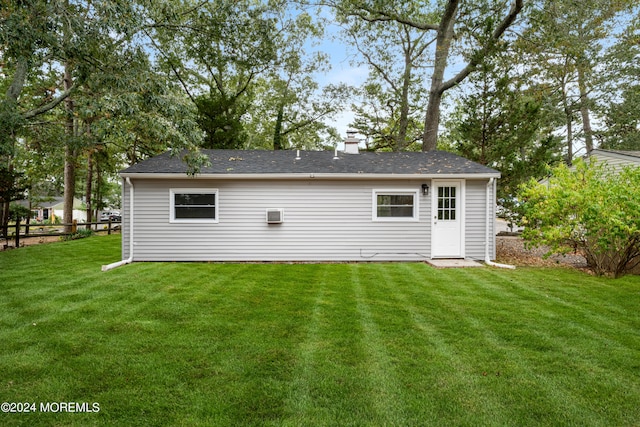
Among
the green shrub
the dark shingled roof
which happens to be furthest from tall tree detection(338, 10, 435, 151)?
the green shrub

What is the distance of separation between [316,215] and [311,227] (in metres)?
0.33

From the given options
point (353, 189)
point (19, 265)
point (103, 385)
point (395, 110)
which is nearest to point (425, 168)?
point (353, 189)

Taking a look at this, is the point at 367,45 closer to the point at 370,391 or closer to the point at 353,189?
the point at 353,189

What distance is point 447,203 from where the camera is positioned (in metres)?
8.45

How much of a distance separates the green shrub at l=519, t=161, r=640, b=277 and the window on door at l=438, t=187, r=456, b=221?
59.7 inches

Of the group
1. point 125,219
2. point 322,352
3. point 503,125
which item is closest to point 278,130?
point 503,125

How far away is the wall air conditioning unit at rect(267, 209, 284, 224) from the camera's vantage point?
819cm

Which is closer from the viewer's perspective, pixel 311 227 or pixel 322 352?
pixel 322 352

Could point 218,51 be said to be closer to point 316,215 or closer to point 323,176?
point 323,176

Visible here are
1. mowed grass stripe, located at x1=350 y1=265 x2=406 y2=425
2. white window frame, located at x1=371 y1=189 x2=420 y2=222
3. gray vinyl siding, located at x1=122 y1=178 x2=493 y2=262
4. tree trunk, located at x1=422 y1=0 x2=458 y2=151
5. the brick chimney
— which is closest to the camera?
mowed grass stripe, located at x1=350 y1=265 x2=406 y2=425

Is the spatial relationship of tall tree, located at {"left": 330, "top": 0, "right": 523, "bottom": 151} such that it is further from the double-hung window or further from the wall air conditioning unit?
the wall air conditioning unit

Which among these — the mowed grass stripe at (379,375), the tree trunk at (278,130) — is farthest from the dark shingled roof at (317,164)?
the tree trunk at (278,130)

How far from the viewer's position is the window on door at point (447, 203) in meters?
8.41

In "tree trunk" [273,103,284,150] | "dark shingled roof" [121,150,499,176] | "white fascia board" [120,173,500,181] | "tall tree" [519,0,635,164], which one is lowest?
"white fascia board" [120,173,500,181]
